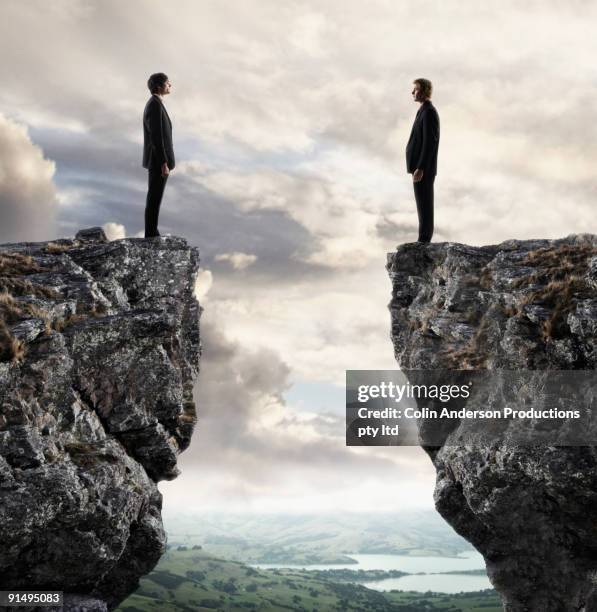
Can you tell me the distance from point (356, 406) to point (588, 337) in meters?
8.76

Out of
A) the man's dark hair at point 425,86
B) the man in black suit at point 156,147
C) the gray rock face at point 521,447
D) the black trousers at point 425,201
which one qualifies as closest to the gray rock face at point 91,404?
the man in black suit at point 156,147

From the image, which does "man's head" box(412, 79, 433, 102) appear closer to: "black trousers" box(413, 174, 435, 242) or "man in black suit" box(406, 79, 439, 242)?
"man in black suit" box(406, 79, 439, 242)

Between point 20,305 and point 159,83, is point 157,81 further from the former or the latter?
point 20,305

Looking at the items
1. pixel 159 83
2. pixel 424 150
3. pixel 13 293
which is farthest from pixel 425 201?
pixel 13 293

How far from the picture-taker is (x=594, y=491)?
639 inches

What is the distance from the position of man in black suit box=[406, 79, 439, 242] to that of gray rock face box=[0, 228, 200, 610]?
9.10m

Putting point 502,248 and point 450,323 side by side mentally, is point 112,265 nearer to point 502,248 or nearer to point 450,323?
point 450,323

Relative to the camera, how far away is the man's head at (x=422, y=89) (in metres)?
22.5

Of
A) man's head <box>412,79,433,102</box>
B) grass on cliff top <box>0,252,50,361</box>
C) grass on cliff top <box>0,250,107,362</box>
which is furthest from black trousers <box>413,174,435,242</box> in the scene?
grass on cliff top <box>0,252,50,361</box>

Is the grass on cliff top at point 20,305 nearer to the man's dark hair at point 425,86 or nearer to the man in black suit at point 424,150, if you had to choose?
the man in black suit at point 424,150

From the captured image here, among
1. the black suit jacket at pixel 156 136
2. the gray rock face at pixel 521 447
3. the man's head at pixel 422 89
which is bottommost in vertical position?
the gray rock face at pixel 521 447

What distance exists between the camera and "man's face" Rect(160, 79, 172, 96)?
2173 centimetres

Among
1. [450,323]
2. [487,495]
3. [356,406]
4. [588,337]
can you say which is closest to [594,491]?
[487,495]

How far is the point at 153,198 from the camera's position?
22.4 m
